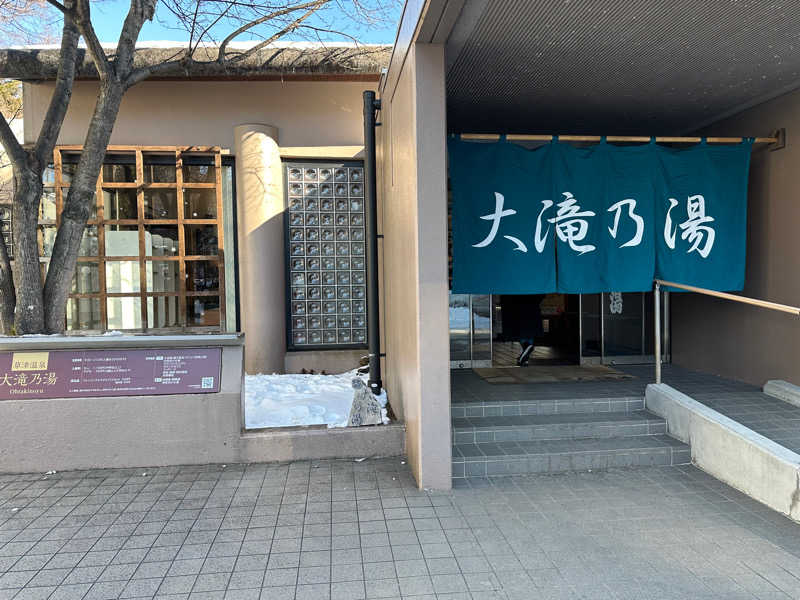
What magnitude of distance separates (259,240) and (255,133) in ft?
5.54

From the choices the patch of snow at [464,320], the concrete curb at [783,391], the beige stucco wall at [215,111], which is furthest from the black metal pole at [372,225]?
the concrete curb at [783,391]

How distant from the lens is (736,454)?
14.0 ft

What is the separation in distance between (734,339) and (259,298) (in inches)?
273

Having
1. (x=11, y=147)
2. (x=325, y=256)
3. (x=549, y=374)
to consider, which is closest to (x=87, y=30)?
(x=11, y=147)

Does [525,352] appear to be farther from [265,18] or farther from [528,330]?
[265,18]

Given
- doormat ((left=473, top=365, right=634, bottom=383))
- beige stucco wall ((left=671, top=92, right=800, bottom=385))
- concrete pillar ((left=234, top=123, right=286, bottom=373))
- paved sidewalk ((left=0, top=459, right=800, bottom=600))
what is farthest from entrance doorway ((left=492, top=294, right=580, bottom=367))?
concrete pillar ((left=234, top=123, right=286, bottom=373))

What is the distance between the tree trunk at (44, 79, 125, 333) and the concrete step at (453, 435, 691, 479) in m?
5.07

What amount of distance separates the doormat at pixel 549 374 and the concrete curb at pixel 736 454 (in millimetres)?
1476

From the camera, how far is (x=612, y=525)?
3.62m

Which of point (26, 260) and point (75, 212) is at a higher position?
point (75, 212)

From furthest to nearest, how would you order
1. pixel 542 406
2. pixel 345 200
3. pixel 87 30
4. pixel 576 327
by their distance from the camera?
pixel 576 327 < pixel 345 200 < pixel 87 30 < pixel 542 406

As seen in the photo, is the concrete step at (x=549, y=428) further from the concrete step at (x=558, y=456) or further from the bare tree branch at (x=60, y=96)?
the bare tree branch at (x=60, y=96)

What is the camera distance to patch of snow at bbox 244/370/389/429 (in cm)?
548

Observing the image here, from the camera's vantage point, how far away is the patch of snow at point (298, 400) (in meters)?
5.48
